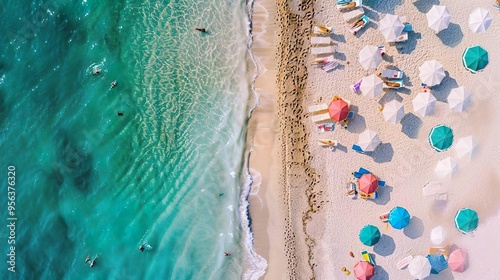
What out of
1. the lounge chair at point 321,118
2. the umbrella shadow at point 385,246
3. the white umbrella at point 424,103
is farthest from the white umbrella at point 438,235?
the lounge chair at point 321,118

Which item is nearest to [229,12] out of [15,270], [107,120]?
[107,120]

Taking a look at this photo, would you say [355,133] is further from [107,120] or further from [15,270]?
[15,270]

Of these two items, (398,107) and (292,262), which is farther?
(292,262)

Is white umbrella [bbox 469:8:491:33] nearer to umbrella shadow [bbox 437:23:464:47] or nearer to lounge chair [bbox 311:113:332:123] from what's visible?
umbrella shadow [bbox 437:23:464:47]

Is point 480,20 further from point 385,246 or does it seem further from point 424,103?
point 385,246

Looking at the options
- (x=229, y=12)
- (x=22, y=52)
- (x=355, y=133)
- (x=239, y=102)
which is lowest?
(x=355, y=133)

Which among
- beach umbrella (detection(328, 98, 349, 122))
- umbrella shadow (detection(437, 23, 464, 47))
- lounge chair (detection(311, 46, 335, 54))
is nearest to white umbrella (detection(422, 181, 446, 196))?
beach umbrella (detection(328, 98, 349, 122))

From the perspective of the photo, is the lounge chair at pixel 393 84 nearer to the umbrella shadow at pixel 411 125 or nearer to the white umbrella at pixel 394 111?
the white umbrella at pixel 394 111
